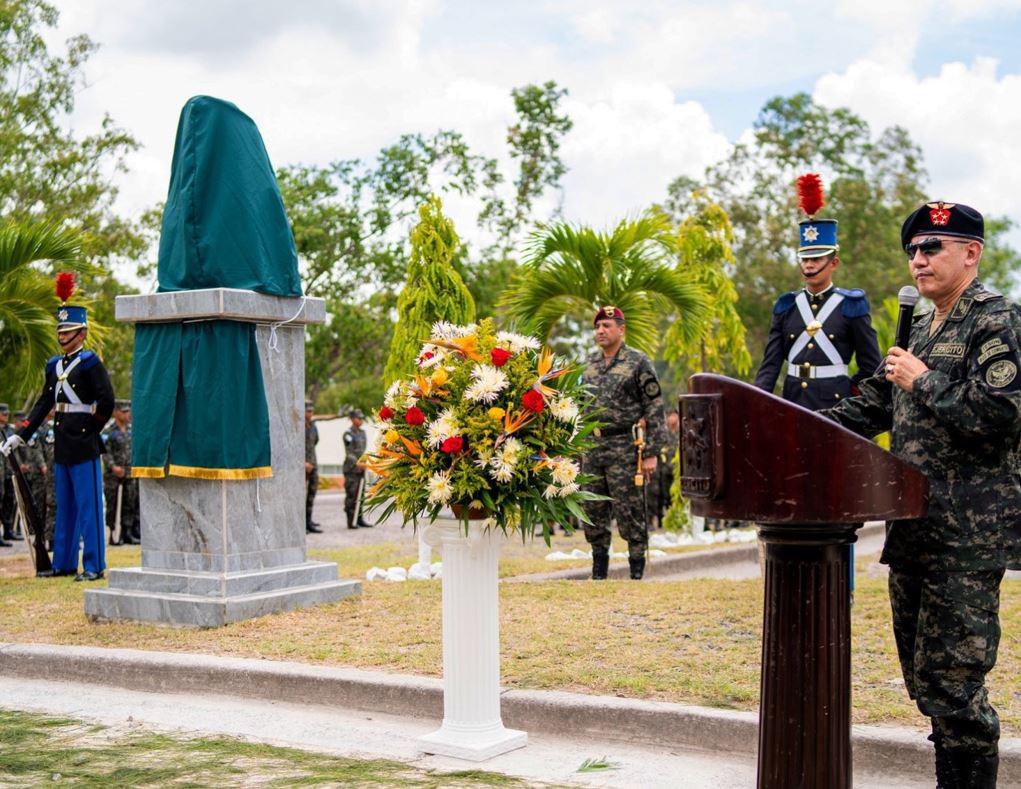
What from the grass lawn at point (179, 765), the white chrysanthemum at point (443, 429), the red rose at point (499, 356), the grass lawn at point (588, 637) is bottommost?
the grass lawn at point (179, 765)

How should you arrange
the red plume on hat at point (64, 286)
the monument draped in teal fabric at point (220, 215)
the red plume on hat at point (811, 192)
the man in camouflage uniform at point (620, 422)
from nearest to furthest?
the red plume on hat at point (811, 192), the monument draped in teal fabric at point (220, 215), the man in camouflage uniform at point (620, 422), the red plume on hat at point (64, 286)

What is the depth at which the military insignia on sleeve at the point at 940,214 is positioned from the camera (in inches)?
153

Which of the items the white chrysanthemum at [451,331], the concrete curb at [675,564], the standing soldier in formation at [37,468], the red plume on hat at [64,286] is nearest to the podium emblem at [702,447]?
the white chrysanthemum at [451,331]

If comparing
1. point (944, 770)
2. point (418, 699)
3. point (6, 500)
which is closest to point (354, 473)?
point (6, 500)

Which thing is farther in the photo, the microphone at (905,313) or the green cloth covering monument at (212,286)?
the green cloth covering monument at (212,286)

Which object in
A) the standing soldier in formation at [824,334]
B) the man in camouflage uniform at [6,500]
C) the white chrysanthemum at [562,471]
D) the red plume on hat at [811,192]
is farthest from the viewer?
the man in camouflage uniform at [6,500]

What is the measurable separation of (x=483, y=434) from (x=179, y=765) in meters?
1.83

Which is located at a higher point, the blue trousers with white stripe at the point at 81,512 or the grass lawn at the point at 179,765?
the blue trousers with white stripe at the point at 81,512

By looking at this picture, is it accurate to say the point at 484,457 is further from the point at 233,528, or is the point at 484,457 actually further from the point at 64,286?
the point at 64,286

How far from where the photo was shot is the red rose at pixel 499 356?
17.0 feet

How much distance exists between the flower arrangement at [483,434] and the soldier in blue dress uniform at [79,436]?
19.4 feet

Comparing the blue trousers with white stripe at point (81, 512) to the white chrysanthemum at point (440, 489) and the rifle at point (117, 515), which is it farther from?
the rifle at point (117, 515)

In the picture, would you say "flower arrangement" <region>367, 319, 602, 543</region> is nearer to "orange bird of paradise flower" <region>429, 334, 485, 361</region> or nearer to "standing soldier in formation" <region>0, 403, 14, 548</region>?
"orange bird of paradise flower" <region>429, 334, 485, 361</region>

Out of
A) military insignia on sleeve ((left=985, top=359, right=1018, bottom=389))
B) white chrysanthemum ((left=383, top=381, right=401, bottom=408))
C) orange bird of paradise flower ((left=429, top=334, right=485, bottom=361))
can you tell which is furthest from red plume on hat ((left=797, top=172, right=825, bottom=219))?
military insignia on sleeve ((left=985, top=359, right=1018, bottom=389))
